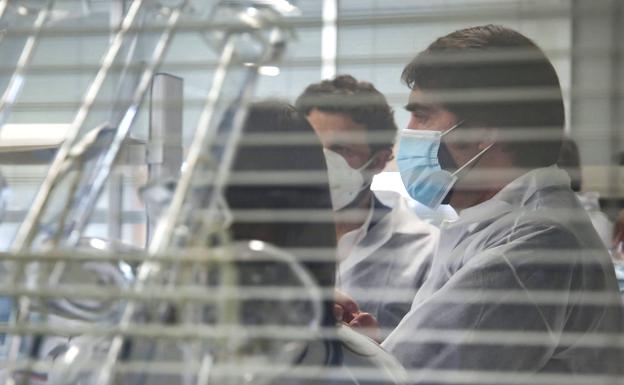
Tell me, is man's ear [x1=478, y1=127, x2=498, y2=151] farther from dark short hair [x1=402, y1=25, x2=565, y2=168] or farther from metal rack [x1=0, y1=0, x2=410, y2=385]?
metal rack [x1=0, y1=0, x2=410, y2=385]

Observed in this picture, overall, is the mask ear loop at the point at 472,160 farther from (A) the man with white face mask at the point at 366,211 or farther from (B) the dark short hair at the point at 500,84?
(A) the man with white face mask at the point at 366,211

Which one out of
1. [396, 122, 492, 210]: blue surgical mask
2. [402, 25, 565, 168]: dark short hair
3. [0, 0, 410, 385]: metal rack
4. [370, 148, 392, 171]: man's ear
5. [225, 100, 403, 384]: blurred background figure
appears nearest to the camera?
[0, 0, 410, 385]: metal rack

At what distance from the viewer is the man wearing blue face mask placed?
1.84 meters

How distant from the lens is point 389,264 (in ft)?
7.52

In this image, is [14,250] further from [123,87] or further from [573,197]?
[573,197]

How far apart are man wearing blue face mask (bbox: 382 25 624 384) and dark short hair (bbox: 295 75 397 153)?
0.09 m

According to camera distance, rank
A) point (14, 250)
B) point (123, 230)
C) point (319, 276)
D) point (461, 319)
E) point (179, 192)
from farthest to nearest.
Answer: point (123, 230) → point (461, 319) → point (319, 276) → point (14, 250) → point (179, 192)

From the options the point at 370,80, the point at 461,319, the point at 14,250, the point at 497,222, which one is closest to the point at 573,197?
the point at 497,222

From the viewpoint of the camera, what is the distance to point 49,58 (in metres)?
2.36

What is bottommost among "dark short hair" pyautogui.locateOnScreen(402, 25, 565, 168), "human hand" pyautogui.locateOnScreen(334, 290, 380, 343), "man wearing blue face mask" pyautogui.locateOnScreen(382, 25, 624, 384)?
"human hand" pyautogui.locateOnScreen(334, 290, 380, 343)

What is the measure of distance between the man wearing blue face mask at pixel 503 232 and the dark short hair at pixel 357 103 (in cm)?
9

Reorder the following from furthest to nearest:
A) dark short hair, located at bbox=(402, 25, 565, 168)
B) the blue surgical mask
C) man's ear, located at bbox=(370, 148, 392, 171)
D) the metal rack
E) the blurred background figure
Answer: man's ear, located at bbox=(370, 148, 392, 171), the blue surgical mask, dark short hair, located at bbox=(402, 25, 565, 168), the blurred background figure, the metal rack

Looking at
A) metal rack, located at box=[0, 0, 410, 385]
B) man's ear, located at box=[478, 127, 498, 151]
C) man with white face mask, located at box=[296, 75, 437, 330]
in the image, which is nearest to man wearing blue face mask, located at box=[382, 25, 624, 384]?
man's ear, located at box=[478, 127, 498, 151]

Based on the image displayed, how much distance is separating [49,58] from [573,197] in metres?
1.08
